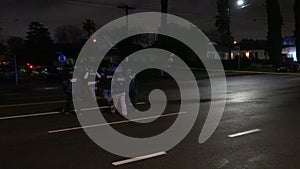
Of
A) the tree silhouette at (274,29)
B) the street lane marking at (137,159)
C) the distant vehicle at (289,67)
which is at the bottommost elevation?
the street lane marking at (137,159)

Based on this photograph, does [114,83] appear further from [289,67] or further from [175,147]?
[289,67]

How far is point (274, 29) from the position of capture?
147 ft

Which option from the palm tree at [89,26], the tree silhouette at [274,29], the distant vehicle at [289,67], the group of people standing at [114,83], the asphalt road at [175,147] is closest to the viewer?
the asphalt road at [175,147]

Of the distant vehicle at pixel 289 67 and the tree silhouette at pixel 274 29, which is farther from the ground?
the tree silhouette at pixel 274 29

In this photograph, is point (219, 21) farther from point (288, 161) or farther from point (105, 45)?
point (288, 161)

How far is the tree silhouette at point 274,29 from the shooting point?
43.9 metres

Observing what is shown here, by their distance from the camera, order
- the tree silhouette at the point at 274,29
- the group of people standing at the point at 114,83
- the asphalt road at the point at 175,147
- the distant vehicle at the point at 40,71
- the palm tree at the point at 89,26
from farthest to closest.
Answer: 1. the palm tree at the point at 89,26
2. the tree silhouette at the point at 274,29
3. the distant vehicle at the point at 40,71
4. the group of people standing at the point at 114,83
5. the asphalt road at the point at 175,147

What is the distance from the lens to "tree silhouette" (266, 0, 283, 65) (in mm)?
43875

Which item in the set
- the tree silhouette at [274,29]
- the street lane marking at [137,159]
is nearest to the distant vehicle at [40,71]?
the tree silhouette at [274,29]

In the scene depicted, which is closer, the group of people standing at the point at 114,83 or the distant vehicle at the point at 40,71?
the group of people standing at the point at 114,83

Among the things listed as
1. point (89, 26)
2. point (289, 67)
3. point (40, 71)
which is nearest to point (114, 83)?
point (40, 71)

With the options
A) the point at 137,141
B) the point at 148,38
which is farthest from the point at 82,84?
the point at 148,38

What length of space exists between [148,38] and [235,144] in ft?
192

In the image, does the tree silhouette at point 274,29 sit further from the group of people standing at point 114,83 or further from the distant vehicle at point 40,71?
the group of people standing at point 114,83
